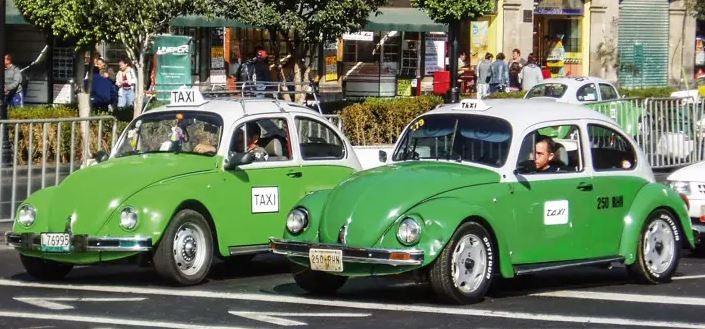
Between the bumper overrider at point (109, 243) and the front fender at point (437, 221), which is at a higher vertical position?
the front fender at point (437, 221)

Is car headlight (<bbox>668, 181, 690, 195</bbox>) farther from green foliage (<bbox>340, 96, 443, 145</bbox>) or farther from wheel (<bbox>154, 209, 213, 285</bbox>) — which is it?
green foliage (<bbox>340, 96, 443, 145</bbox>)

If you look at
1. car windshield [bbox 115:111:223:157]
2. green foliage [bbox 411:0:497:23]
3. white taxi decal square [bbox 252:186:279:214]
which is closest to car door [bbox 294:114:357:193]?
white taxi decal square [bbox 252:186:279:214]

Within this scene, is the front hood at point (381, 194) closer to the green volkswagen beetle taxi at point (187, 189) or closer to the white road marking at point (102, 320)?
the white road marking at point (102, 320)

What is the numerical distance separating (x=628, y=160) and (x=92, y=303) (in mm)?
4876

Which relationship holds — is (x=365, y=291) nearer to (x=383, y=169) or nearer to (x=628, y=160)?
(x=383, y=169)

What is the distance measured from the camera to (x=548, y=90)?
1146 inches

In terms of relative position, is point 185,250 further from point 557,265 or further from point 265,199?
point 557,265

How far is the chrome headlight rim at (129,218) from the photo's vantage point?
1263cm

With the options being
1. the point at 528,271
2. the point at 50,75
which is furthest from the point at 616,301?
the point at 50,75

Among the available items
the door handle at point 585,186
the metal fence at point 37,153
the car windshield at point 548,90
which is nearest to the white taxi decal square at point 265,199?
the door handle at point 585,186

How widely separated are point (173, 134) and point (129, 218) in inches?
62.4

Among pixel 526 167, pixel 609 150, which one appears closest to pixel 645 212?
pixel 609 150

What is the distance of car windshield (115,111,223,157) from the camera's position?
45.5 feet

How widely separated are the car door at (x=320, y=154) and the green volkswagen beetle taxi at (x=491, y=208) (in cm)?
157
